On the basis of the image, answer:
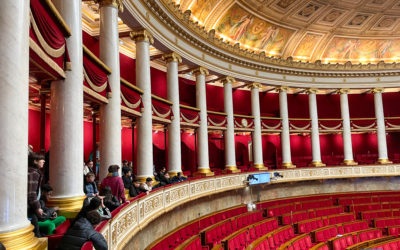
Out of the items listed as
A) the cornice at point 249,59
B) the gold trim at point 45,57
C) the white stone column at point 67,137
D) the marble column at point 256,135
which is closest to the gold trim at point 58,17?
the white stone column at point 67,137

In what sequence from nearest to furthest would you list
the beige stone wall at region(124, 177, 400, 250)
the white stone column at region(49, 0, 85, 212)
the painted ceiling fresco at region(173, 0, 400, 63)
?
the white stone column at region(49, 0, 85, 212)
the beige stone wall at region(124, 177, 400, 250)
the painted ceiling fresco at region(173, 0, 400, 63)

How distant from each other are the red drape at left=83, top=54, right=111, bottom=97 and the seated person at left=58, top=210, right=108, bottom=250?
4.48 meters

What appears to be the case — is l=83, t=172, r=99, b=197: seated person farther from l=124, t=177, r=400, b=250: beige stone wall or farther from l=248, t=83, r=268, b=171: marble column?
l=248, t=83, r=268, b=171: marble column

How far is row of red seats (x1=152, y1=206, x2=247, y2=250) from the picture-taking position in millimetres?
7452

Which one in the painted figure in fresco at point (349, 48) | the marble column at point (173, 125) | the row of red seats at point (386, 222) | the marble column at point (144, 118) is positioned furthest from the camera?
the painted figure in fresco at point (349, 48)

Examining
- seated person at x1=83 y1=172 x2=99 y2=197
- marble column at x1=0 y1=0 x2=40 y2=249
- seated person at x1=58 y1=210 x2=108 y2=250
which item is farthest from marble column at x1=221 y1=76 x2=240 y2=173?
marble column at x1=0 y1=0 x2=40 y2=249

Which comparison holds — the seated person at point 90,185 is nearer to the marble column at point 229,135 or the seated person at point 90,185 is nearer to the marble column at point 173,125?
the marble column at point 173,125

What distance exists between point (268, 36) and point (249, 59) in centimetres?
310

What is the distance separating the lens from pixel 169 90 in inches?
541

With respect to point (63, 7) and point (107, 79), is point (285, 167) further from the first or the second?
point (63, 7)

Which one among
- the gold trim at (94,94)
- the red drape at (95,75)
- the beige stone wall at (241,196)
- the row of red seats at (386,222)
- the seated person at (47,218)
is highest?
the red drape at (95,75)

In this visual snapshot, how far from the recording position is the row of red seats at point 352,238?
31.3 feet

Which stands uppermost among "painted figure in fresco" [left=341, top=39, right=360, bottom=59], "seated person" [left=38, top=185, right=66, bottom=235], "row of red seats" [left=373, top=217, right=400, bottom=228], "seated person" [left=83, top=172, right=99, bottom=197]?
"painted figure in fresco" [left=341, top=39, right=360, bottom=59]

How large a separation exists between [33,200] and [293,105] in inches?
918
